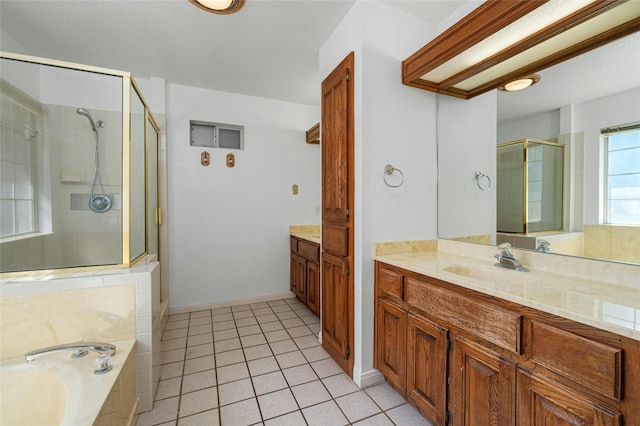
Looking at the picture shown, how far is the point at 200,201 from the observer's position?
129 inches

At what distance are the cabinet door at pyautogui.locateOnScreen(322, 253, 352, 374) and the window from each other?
7.34 ft

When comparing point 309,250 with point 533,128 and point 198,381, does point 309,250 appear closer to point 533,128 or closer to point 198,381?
point 198,381

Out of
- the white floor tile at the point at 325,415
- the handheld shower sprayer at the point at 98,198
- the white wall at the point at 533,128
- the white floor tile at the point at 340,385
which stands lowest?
the white floor tile at the point at 340,385

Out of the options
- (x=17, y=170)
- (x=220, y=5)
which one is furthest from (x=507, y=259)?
(x=17, y=170)

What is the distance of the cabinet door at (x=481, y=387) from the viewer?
108 cm

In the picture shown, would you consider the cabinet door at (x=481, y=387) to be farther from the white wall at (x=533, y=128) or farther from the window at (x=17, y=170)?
the window at (x=17, y=170)

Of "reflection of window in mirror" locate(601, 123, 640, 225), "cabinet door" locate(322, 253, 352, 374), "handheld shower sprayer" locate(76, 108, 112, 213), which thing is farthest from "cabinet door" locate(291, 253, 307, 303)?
"reflection of window in mirror" locate(601, 123, 640, 225)

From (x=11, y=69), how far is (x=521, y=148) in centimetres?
328

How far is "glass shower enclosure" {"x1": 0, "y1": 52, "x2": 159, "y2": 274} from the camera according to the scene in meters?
1.80

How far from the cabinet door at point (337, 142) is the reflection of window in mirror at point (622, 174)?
133 centimetres

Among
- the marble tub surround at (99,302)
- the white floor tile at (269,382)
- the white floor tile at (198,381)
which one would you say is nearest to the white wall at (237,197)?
the white floor tile at (198,381)

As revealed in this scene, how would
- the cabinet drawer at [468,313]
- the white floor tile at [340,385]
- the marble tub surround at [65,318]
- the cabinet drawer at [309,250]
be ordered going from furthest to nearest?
1. the cabinet drawer at [309,250]
2. the white floor tile at [340,385]
3. the marble tub surround at [65,318]
4. the cabinet drawer at [468,313]

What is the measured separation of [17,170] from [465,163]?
330 centimetres

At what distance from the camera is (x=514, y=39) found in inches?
56.5
